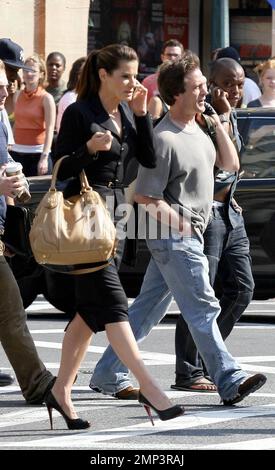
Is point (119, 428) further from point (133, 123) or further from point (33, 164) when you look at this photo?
point (33, 164)

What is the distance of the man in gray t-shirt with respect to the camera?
9070mm

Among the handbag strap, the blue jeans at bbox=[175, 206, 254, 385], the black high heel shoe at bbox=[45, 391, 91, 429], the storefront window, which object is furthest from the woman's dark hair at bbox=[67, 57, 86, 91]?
the black high heel shoe at bbox=[45, 391, 91, 429]

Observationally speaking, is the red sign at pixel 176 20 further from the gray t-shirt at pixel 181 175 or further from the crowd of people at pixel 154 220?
the gray t-shirt at pixel 181 175

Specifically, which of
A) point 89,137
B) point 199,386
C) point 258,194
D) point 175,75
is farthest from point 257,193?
point 89,137

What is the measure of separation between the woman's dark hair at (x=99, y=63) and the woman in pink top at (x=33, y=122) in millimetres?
8357

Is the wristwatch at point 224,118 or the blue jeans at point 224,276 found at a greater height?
the wristwatch at point 224,118

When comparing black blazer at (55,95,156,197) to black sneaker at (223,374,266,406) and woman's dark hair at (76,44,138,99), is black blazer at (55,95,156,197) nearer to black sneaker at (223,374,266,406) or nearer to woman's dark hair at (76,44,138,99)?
woman's dark hair at (76,44,138,99)

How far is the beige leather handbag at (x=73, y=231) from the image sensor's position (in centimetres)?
817

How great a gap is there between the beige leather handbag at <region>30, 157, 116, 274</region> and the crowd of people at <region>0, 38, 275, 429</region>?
18 cm

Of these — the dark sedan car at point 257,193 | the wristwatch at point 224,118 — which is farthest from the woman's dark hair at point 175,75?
the dark sedan car at point 257,193

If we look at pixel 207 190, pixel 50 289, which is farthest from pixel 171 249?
pixel 50 289

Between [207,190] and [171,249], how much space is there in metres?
0.39

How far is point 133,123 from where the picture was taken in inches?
343

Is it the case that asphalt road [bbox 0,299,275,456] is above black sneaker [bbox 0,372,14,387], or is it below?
above
